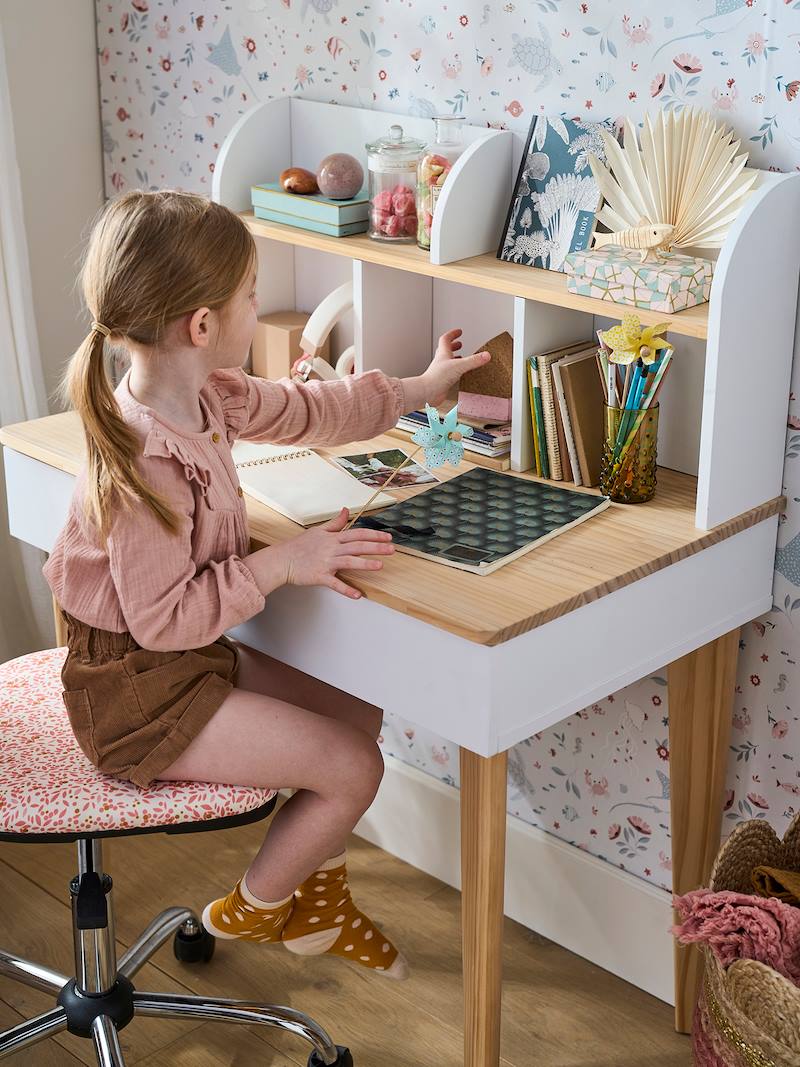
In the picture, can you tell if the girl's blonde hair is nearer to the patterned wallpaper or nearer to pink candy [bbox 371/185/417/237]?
pink candy [bbox 371/185/417/237]

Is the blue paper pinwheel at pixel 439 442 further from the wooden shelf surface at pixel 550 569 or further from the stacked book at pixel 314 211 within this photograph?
the stacked book at pixel 314 211

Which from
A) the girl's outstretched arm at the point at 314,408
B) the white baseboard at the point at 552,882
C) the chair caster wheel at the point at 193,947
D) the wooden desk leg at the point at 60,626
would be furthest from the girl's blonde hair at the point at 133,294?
the white baseboard at the point at 552,882

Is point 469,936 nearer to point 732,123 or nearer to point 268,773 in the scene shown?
point 268,773

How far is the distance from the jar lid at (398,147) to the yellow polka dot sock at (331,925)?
994 millimetres

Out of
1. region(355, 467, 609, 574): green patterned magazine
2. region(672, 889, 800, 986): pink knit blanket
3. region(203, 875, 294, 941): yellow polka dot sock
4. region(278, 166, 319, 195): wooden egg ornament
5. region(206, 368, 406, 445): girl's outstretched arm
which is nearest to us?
region(672, 889, 800, 986): pink knit blanket

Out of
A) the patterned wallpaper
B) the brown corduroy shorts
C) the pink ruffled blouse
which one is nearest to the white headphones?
the patterned wallpaper

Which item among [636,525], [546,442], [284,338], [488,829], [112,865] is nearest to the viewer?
[488,829]

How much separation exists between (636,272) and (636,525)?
309 mm

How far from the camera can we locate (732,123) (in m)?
1.66

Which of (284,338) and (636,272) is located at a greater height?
(636,272)

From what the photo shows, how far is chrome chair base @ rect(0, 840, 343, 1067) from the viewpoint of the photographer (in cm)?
167

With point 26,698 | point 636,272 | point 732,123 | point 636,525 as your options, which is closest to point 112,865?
point 26,698

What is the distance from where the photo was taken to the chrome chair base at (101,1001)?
167 centimetres

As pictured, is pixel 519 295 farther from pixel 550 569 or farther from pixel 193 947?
pixel 193 947
